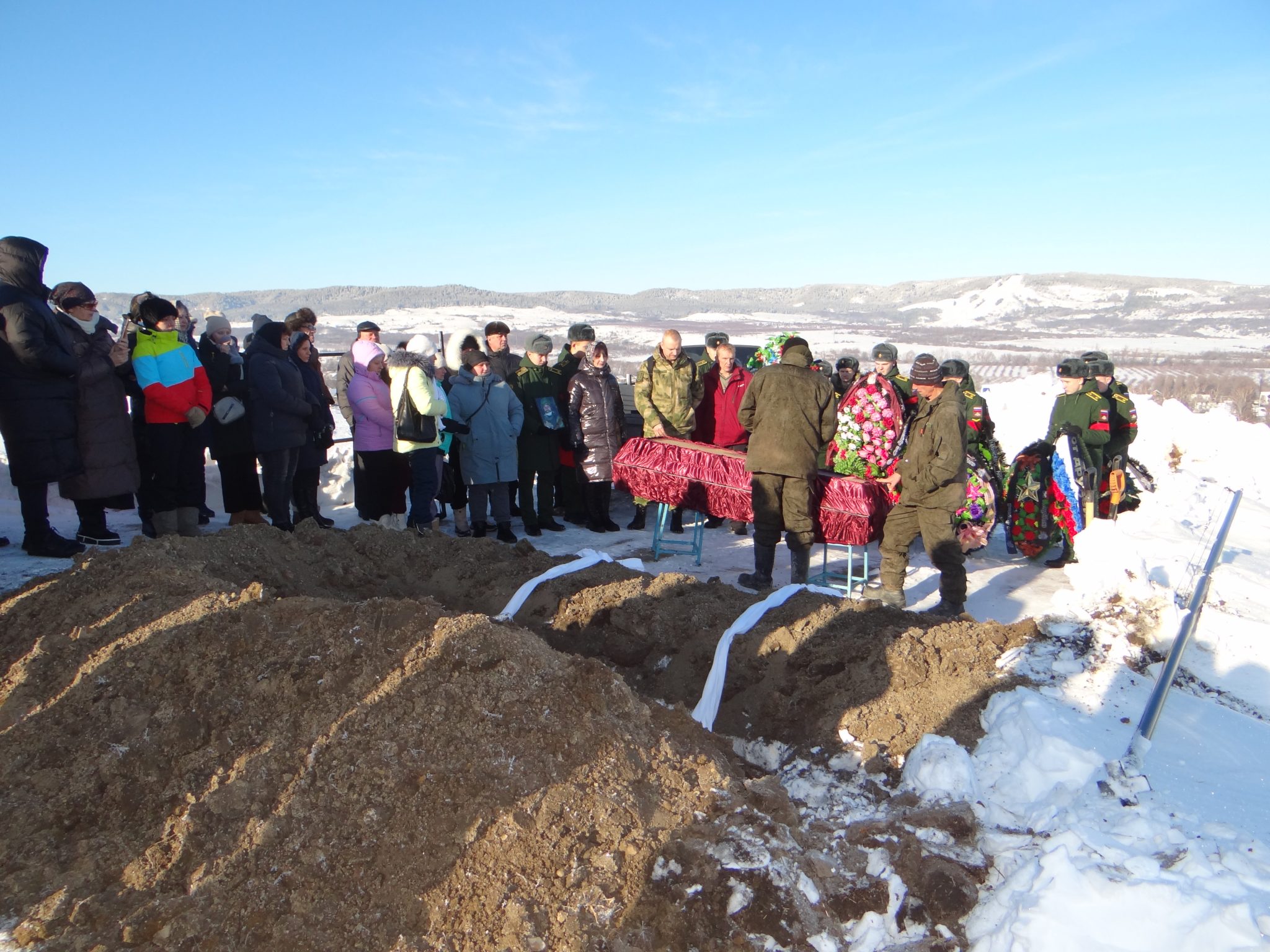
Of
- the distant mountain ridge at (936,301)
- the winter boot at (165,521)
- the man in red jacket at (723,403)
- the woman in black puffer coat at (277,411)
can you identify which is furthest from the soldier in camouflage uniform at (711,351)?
the distant mountain ridge at (936,301)

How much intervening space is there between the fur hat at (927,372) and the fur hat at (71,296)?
5718mm

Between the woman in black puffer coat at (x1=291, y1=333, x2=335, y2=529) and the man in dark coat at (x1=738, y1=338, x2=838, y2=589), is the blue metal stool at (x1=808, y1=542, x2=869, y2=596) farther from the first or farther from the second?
the woman in black puffer coat at (x1=291, y1=333, x2=335, y2=529)

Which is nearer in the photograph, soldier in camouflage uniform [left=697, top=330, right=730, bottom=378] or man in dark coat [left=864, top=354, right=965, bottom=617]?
man in dark coat [left=864, top=354, right=965, bottom=617]

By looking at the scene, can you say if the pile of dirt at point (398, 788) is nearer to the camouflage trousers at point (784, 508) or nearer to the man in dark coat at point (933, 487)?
the man in dark coat at point (933, 487)

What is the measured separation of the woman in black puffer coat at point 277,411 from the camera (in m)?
6.43

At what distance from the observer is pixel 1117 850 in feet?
8.74

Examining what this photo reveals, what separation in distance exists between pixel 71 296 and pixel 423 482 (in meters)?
2.79

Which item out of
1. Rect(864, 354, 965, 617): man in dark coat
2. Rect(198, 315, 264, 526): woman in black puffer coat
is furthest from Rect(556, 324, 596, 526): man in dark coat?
Rect(864, 354, 965, 617): man in dark coat

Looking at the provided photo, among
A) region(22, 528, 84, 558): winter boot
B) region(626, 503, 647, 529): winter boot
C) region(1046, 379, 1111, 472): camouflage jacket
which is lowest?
region(626, 503, 647, 529): winter boot

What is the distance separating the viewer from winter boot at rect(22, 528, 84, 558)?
5.71 metres

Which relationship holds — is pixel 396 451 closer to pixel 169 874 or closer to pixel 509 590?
pixel 509 590

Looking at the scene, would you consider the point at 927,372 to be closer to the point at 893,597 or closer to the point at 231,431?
the point at 893,597

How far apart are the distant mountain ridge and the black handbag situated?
3841 centimetres

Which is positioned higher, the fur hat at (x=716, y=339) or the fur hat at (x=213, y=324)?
the fur hat at (x=213, y=324)
